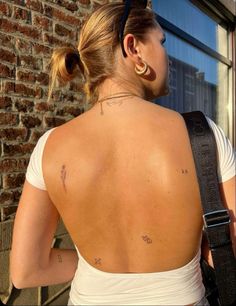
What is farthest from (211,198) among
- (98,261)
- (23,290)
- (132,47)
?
(23,290)

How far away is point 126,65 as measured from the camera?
4.83 feet

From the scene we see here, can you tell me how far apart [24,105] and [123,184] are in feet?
6.87

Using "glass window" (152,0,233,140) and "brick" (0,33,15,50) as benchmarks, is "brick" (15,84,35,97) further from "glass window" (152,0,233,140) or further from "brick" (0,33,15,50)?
"glass window" (152,0,233,140)

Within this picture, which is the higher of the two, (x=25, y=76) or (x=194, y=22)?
(x=194, y=22)

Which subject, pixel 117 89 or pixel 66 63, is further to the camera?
pixel 66 63

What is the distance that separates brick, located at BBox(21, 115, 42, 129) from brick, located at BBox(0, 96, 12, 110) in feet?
0.54

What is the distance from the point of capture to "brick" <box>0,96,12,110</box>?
3032 millimetres

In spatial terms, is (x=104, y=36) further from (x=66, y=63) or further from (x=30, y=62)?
(x=30, y=62)

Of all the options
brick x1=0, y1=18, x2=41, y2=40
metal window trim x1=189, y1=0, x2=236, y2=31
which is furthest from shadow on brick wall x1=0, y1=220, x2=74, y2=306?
metal window trim x1=189, y1=0, x2=236, y2=31

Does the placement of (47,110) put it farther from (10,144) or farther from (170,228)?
(170,228)

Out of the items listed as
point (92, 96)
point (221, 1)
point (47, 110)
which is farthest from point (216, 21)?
point (92, 96)

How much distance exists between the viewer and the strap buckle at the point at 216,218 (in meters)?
1.27

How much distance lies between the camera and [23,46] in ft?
10.5

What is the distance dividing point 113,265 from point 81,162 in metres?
0.35
